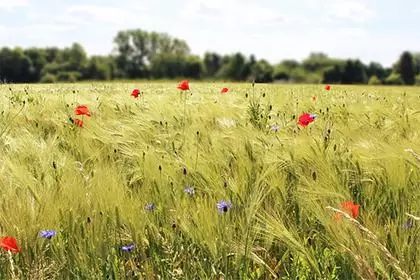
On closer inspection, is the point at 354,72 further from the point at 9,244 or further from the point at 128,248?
the point at 9,244

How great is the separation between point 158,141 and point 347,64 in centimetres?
5001

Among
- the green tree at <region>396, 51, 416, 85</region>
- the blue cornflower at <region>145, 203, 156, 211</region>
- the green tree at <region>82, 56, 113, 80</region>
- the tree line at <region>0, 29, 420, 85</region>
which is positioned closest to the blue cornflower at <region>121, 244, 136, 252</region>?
the blue cornflower at <region>145, 203, 156, 211</region>

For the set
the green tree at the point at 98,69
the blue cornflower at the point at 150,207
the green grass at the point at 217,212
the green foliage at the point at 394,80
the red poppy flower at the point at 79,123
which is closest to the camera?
the green grass at the point at 217,212

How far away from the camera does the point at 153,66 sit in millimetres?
63906

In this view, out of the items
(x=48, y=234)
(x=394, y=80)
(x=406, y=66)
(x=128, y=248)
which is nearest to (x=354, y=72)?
(x=394, y=80)

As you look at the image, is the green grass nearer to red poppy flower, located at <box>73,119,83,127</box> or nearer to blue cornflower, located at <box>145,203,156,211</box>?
blue cornflower, located at <box>145,203,156,211</box>

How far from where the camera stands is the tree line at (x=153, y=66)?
50781 mm

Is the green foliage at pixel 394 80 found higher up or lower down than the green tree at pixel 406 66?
lower down

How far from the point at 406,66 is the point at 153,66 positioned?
110ft

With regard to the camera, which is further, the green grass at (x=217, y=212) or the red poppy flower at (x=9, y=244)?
the green grass at (x=217, y=212)

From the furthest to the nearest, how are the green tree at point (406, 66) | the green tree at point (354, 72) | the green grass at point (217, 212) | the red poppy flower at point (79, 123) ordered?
the green tree at point (406, 66)
the green tree at point (354, 72)
the red poppy flower at point (79, 123)
the green grass at point (217, 212)

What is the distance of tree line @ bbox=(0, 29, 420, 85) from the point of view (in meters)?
50.8

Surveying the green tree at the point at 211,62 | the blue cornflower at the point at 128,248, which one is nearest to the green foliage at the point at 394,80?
the green tree at the point at 211,62

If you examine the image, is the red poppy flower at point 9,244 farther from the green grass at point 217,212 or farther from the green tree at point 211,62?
the green tree at point 211,62
